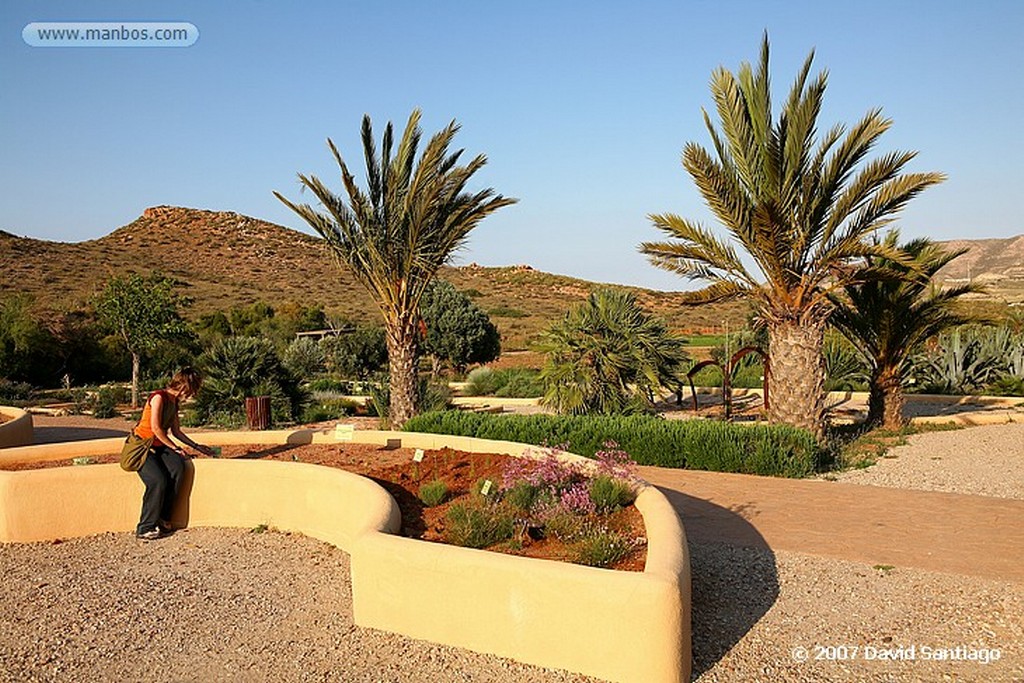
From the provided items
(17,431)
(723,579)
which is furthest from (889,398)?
(17,431)

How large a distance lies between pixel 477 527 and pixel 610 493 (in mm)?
1254

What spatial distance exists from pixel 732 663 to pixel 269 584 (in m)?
3.24

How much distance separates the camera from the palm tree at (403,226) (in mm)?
12945

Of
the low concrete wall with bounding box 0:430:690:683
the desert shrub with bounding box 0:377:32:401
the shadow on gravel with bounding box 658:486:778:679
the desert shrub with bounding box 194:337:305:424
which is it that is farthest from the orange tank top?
the desert shrub with bounding box 0:377:32:401

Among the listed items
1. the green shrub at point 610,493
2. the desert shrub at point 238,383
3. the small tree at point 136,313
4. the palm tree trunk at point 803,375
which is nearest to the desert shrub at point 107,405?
the small tree at point 136,313

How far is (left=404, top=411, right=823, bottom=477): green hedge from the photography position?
9594 mm

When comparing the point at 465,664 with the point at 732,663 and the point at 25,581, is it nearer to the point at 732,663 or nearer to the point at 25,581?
the point at 732,663

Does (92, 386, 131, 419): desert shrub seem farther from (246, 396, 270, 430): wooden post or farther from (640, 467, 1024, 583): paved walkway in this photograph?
(640, 467, 1024, 583): paved walkway

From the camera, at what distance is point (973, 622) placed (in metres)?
4.90

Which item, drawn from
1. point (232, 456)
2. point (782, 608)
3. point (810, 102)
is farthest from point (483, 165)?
point (782, 608)

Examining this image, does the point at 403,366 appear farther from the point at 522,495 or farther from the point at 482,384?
the point at 482,384

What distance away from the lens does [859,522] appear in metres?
7.21

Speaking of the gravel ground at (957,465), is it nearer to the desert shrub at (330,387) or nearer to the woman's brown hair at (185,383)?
the woman's brown hair at (185,383)

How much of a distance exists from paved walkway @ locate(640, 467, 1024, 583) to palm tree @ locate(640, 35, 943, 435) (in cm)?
247
